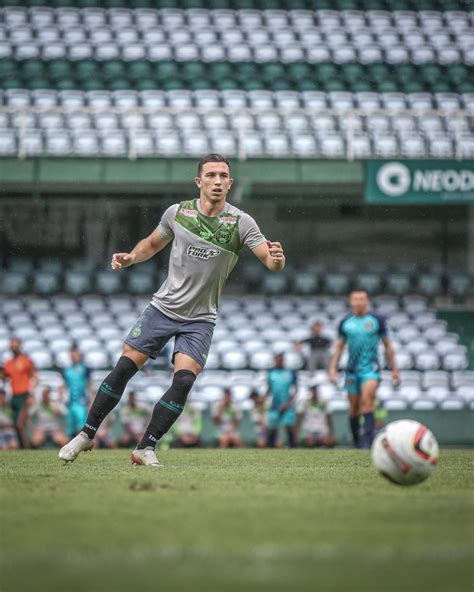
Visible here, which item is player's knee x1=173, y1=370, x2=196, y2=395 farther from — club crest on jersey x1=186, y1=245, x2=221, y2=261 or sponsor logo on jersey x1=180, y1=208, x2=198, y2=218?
sponsor logo on jersey x1=180, y1=208, x2=198, y2=218

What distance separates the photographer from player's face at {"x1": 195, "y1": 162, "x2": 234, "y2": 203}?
779cm

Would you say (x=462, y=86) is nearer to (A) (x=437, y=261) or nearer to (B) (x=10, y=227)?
(A) (x=437, y=261)

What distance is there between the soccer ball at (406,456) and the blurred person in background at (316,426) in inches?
465

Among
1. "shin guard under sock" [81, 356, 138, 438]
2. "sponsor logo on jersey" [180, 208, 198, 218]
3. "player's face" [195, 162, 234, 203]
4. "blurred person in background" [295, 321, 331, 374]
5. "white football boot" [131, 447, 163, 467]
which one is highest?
"player's face" [195, 162, 234, 203]

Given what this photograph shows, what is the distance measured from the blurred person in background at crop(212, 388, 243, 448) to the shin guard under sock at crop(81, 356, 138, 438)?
1016cm

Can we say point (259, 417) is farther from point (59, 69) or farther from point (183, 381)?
point (59, 69)

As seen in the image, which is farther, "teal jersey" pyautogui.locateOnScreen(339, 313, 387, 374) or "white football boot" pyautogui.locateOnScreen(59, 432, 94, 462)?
"teal jersey" pyautogui.locateOnScreen(339, 313, 387, 374)

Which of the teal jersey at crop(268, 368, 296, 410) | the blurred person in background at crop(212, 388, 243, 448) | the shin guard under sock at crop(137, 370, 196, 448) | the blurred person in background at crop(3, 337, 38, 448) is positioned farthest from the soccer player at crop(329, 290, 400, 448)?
the blurred person in background at crop(3, 337, 38, 448)

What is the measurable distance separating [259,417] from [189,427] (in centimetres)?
125

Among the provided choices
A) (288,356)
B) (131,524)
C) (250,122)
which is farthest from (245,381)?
(131,524)

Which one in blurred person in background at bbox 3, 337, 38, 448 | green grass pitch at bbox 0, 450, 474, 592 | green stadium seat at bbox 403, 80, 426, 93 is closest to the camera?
green grass pitch at bbox 0, 450, 474, 592

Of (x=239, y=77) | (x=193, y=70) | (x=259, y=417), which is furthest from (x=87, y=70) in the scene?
(x=259, y=417)

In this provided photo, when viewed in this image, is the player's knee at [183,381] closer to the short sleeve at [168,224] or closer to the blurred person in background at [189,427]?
the short sleeve at [168,224]

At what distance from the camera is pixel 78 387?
1738 cm
